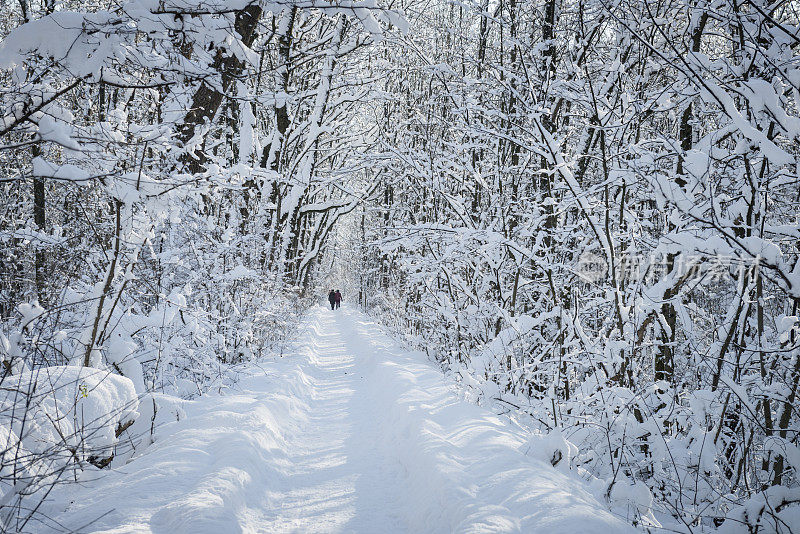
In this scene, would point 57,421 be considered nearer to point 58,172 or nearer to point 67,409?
point 67,409

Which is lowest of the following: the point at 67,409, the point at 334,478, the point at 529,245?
the point at 334,478

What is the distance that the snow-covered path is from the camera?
2.52 meters

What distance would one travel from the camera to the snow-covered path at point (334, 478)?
2516 millimetres

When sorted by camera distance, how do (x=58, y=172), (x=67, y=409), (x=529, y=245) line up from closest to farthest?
(x=58, y=172) → (x=67, y=409) → (x=529, y=245)

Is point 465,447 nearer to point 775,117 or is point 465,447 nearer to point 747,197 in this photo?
point 747,197

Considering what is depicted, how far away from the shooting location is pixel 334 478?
3.82 meters

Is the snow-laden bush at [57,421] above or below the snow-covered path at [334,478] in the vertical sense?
above

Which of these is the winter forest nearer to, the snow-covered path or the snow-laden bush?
the snow-laden bush

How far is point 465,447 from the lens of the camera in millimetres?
3775

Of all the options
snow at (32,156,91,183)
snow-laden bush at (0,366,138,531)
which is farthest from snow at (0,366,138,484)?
snow at (32,156,91,183)

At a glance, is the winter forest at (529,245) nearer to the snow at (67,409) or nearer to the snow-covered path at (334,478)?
the snow at (67,409)

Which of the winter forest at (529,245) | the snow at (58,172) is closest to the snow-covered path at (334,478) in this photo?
the winter forest at (529,245)

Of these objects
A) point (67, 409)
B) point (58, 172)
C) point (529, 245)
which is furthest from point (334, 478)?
point (529, 245)

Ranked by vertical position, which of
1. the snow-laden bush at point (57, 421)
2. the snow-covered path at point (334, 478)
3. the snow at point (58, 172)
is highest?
the snow at point (58, 172)
